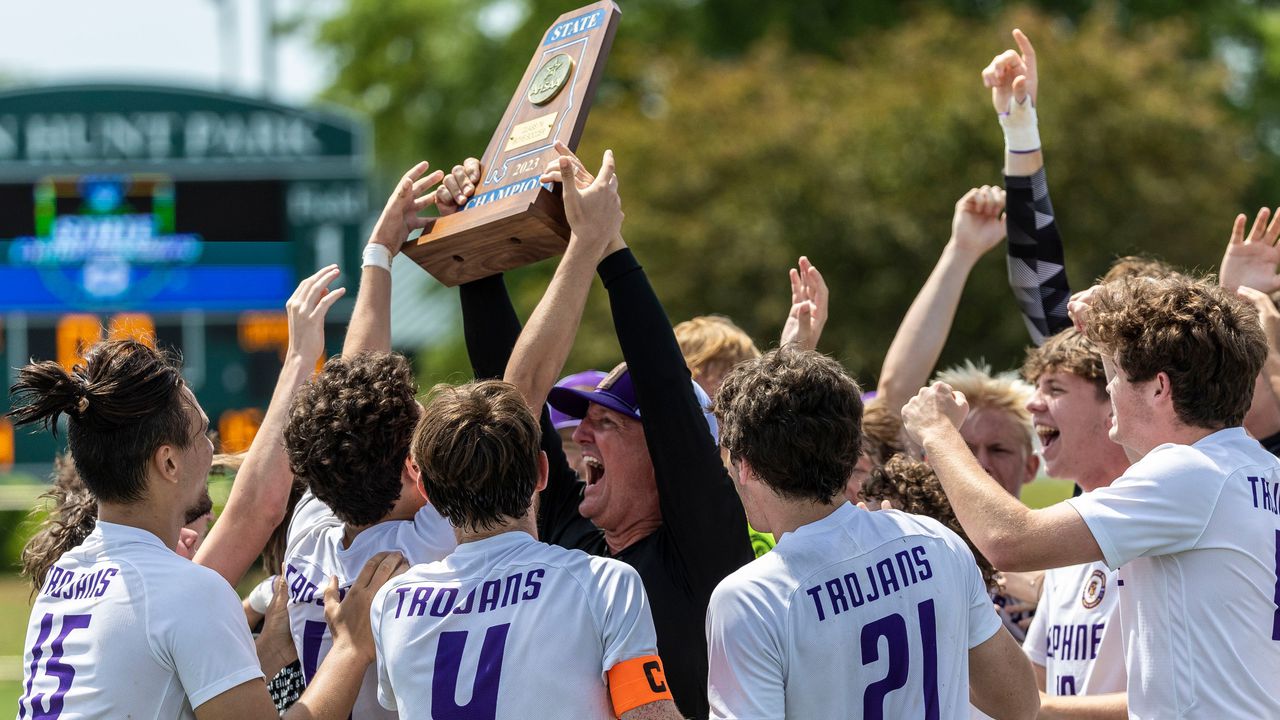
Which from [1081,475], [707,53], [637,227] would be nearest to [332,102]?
[707,53]

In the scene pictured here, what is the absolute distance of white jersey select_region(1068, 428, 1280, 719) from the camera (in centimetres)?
302

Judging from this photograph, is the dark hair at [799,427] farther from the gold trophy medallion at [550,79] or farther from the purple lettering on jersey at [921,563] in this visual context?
the gold trophy medallion at [550,79]

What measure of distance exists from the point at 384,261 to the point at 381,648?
134cm

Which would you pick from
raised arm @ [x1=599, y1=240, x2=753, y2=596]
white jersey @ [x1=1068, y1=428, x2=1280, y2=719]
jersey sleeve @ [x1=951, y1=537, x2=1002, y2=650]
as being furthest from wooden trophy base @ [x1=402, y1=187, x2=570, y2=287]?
white jersey @ [x1=1068, y1=428, x2=1280, y2=719]

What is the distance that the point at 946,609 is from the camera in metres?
2.87

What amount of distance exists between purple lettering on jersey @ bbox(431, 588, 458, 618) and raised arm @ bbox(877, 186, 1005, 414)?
99.9 inches

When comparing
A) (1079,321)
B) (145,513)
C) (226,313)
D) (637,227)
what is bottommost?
A: (145,513)

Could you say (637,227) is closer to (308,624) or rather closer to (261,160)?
(261,160)

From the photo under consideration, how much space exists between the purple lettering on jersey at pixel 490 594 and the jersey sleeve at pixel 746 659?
1.48 ft

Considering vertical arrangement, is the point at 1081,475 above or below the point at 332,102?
below

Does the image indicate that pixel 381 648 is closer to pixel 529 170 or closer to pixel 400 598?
pixel 400 598

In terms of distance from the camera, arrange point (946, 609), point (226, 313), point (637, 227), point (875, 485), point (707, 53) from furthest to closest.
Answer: point (707, 53) < point (637, 227) < point (226, 313) < point (875, 485) < point (946, 609)

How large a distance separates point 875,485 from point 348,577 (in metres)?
1.46

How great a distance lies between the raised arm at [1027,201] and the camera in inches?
192
